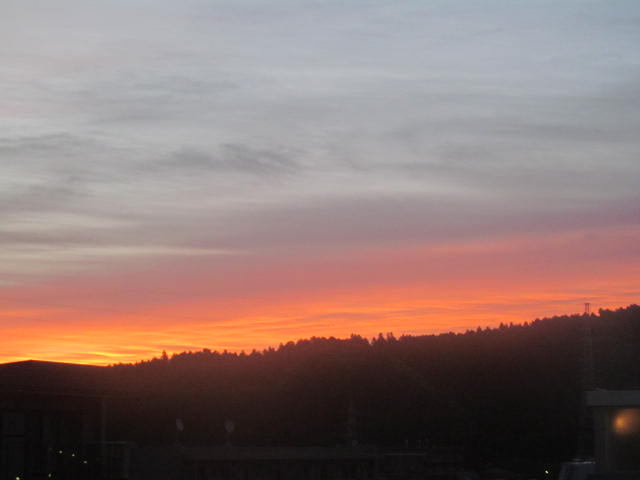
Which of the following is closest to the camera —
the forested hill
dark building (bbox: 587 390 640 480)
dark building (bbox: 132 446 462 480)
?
dark building (bbox: 587 390 640 480)

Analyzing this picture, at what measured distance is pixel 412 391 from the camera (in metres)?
97.6

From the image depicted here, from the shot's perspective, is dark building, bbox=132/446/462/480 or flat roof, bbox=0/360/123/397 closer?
flat roof, bbox=0/360/123/397

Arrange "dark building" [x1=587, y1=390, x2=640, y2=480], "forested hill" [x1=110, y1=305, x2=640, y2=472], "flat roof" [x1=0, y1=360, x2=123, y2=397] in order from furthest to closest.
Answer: "forested hill" [x1=110, y1=305, x2=640, y2=472]
"dark building" [x1=587, y1=390, x2=640, y2=480]
"flat roof" [x1=0, y1=360, x2=123, y2=397]

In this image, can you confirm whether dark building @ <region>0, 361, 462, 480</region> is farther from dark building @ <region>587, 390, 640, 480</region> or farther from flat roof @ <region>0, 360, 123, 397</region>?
dark building @ <region>587, 390, 640, 480</region>

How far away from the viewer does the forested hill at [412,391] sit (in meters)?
80.4

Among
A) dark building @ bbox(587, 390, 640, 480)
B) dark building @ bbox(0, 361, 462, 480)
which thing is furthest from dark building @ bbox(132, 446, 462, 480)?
dark building @ bbox(587, 390, 640, 480)

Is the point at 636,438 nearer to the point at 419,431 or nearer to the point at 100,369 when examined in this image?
the point at 100,369

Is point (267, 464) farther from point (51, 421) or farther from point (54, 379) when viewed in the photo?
point (54, 379)

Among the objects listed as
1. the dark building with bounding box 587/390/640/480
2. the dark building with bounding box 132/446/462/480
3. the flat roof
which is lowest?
the dark building with bounding box 132/446/462/480

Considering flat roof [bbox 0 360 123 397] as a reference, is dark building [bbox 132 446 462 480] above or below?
below

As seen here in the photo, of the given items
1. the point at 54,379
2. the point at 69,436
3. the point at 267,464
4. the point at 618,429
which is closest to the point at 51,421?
the point at 69,436

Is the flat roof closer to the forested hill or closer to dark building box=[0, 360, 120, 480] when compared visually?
dark building box=[0, 360, 120, 480]

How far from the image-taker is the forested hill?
8038 cm

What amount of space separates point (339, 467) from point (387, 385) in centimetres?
6184
